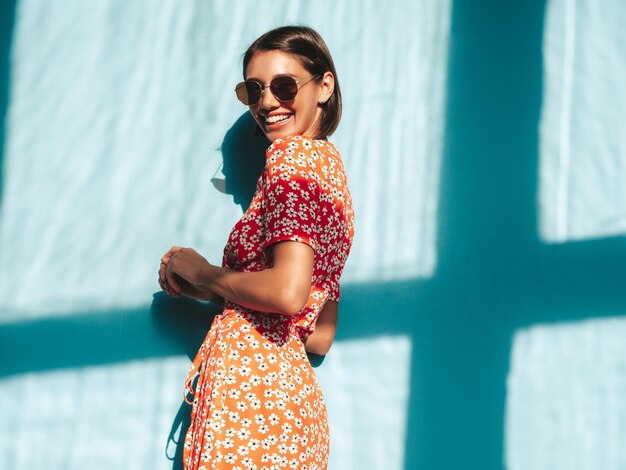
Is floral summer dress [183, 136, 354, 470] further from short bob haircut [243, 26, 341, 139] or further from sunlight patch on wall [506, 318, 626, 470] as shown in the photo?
sunlight patch on wall [506, 318, 626, 470]

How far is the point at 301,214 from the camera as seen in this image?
146 cm

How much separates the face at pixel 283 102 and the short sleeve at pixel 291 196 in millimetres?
212

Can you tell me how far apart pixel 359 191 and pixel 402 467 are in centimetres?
70

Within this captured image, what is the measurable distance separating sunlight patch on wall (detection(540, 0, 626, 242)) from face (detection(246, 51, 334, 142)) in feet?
2.32

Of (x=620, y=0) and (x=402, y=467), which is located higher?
(x=620, y=0)

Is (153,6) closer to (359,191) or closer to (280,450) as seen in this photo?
(359,191)

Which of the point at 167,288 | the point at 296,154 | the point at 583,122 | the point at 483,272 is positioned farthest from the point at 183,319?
the point at 583,122

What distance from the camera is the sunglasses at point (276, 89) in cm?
169

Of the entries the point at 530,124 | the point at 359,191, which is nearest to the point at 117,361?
the point at 359,191

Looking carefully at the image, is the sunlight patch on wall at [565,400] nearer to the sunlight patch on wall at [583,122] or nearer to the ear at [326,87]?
the sunlight patch on wall at [583,122]

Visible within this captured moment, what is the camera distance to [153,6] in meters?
2.13

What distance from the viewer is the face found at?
1.71 m

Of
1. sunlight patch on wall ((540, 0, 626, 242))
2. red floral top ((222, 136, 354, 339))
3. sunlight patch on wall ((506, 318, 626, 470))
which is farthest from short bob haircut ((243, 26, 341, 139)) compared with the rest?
sunlight patch on wall ((506, 318, 626, 470))

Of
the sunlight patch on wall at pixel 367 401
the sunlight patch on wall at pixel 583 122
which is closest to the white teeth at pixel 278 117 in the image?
the sunlight patch on wall at pixel 367 401
